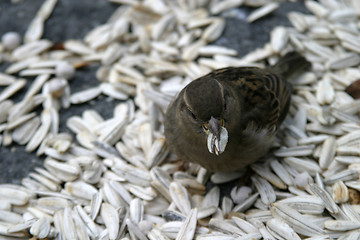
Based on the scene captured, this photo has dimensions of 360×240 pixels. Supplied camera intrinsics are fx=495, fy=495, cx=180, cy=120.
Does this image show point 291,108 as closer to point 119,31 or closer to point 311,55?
point 311,55

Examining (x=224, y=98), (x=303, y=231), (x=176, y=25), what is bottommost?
(x=303, y=231)

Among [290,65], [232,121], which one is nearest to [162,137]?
[232,121]

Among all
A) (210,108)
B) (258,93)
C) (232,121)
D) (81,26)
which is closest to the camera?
(210,108)

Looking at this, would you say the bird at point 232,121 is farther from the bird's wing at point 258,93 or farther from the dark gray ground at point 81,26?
the dark gray ground at point 81,26

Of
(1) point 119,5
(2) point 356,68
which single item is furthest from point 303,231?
(1) point 119,5

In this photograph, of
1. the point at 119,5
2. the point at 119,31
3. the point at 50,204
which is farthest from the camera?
the point at 119,5

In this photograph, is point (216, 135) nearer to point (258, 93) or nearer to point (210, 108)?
point (210, 108)
